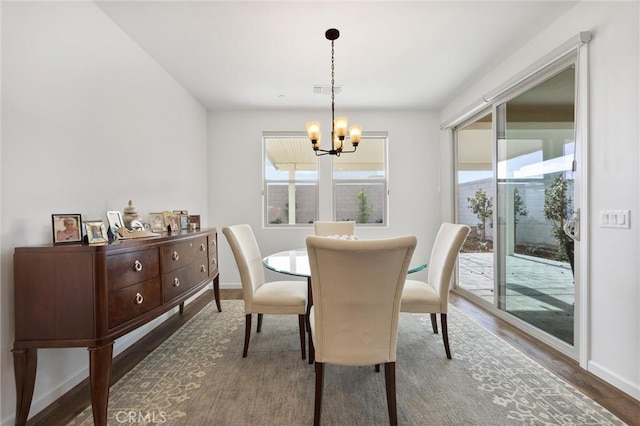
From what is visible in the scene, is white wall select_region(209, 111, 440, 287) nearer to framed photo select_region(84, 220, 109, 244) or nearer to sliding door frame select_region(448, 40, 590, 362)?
sliding door frame select_region(448, 40, 590, 362)

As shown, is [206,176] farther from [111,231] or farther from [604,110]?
[604,110]

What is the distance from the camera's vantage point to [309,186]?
425 cm

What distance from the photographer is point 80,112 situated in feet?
6.23

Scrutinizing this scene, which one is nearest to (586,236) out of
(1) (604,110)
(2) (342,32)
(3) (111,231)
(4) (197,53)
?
(1) (604,110)

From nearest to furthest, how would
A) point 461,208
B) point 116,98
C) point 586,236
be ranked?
point 586,236 < point 116,98 < point 461,208

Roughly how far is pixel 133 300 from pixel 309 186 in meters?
2.93

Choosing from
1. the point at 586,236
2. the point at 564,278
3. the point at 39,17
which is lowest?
the point at 564,278

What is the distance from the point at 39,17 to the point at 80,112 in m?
0.53

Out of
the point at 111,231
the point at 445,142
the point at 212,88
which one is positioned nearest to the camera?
the point at 111,231

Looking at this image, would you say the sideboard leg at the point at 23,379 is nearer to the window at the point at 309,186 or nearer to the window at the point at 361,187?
the window at the point at 309,186

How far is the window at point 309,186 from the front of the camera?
424 cm

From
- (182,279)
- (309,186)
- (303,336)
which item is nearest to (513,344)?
(303,336)

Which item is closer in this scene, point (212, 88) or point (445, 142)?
point (212, 88)

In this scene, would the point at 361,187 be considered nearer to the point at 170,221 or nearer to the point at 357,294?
the point at 170,221
